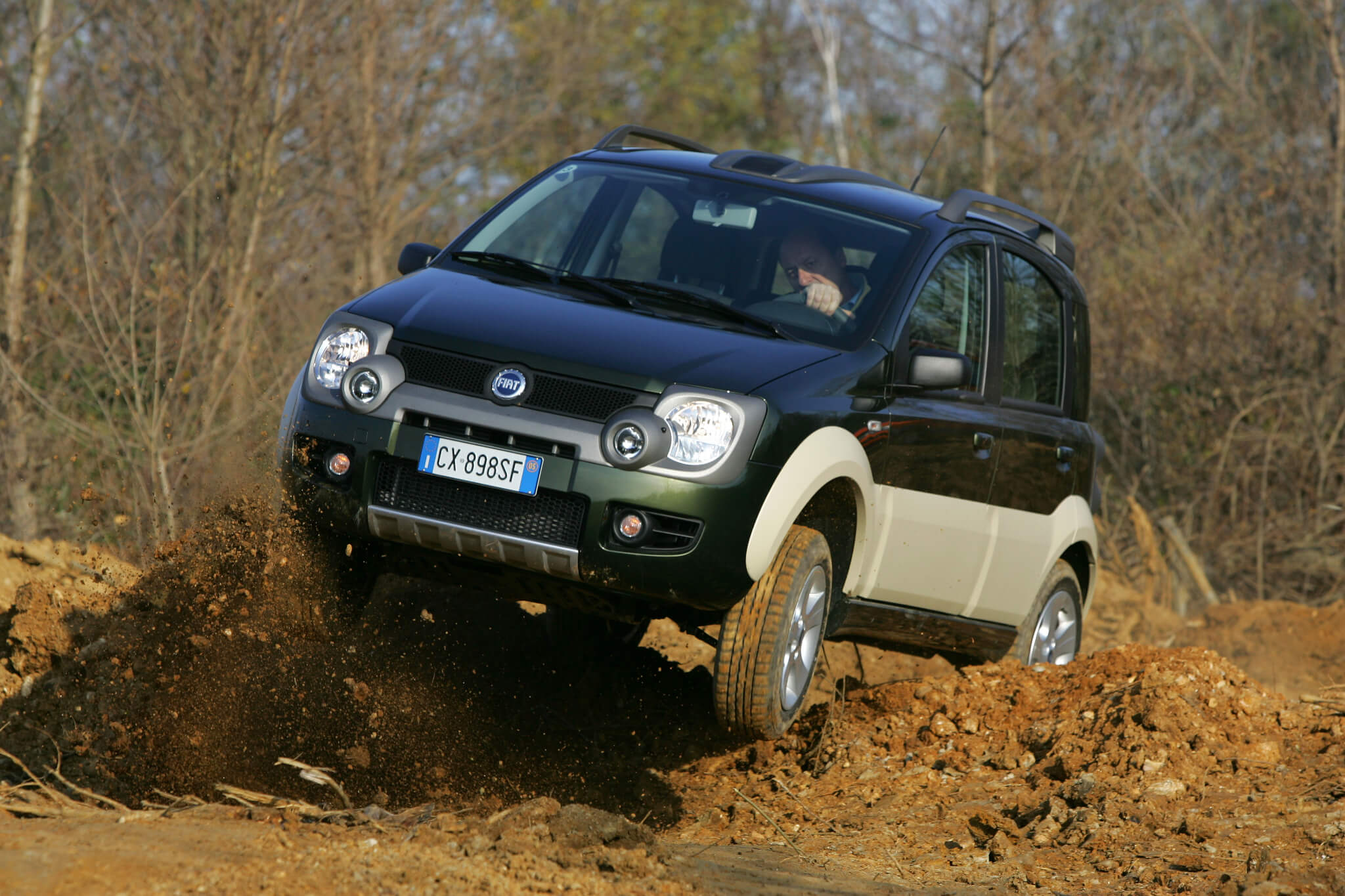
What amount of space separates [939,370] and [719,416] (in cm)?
112

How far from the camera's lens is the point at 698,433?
4527 millimetres

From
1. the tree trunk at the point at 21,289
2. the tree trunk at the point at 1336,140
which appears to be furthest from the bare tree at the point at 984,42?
the tree trunk at the point at 21,289

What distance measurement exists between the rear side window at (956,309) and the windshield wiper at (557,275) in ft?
3.72

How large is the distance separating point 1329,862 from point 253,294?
820cm

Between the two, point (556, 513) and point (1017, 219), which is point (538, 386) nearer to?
point (556, 513)

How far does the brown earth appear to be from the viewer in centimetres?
377

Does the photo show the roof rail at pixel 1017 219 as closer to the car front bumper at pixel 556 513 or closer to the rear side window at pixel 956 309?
the rear side window at pixel 956 309

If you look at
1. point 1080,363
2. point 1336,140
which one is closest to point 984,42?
point 1336,140

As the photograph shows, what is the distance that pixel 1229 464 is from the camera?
14.3m

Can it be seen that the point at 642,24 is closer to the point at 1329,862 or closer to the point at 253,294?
the point at 253,294

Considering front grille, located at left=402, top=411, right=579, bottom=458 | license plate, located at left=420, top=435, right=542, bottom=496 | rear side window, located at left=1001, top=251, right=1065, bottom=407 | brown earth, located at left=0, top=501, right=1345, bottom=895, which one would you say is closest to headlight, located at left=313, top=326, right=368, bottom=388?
front grille, located at left=402, top=411, right=579, bottom=458

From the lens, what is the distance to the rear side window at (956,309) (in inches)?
221

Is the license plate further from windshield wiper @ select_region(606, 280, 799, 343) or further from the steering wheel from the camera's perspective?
the steering wheel

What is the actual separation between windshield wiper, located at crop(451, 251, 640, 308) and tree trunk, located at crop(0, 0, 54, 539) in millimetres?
5248
